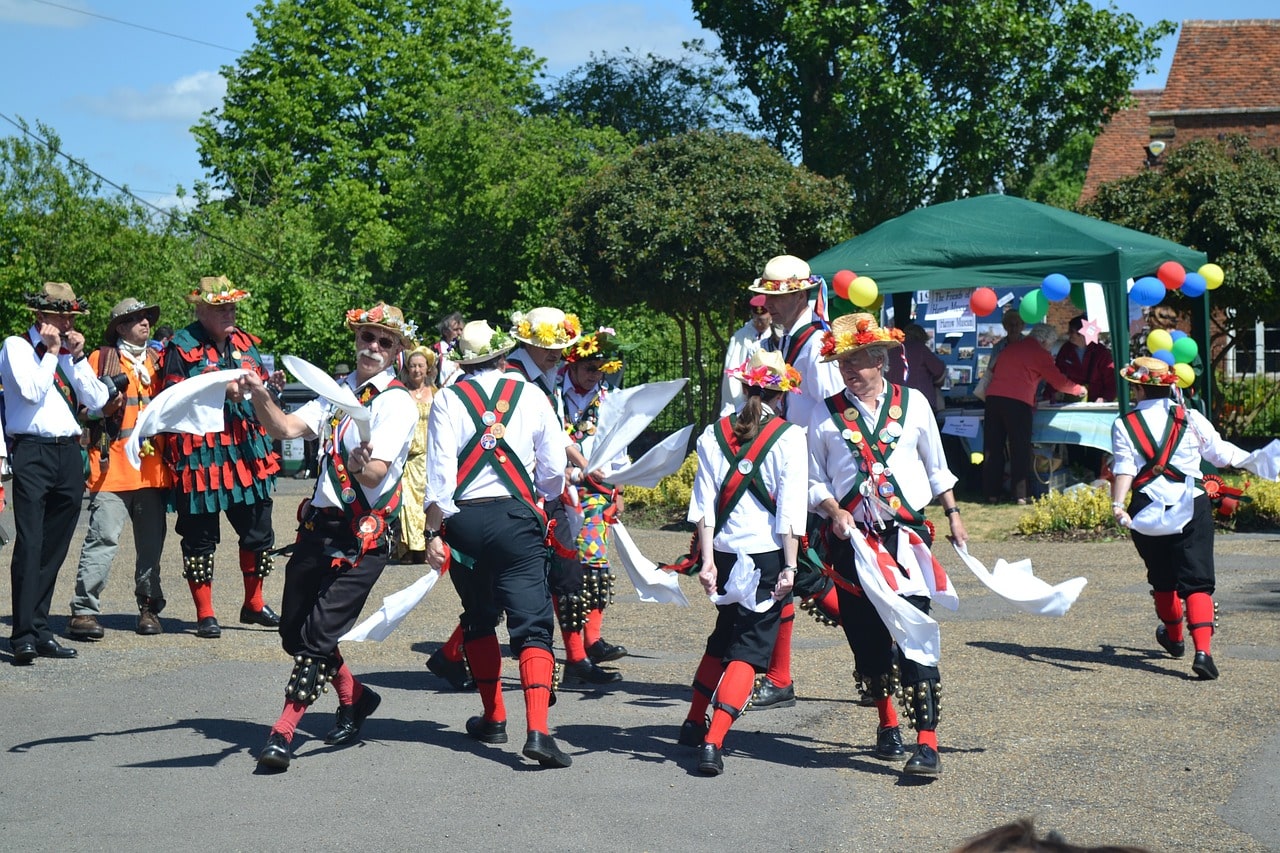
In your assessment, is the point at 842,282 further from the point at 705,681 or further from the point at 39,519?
the point at 705,681

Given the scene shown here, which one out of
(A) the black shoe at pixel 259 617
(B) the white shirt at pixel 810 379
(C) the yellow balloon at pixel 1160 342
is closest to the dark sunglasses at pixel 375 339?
(B) the white shirt at pixel 810 379

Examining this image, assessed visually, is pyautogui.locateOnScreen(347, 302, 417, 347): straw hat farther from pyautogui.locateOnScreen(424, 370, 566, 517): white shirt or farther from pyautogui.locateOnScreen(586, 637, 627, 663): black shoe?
pyautogui.locateOnScreen(586, 637, 627, 663): black shoe

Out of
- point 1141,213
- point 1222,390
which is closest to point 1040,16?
point 1141,213

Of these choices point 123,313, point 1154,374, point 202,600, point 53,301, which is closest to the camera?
point 1154,374

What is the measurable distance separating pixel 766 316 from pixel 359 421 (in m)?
4.08

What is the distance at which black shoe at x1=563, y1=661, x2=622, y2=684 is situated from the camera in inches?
302

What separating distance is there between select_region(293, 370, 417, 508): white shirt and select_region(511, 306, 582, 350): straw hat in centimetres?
61

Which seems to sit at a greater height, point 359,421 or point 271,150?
point 271,150

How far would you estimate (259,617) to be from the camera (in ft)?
30.7

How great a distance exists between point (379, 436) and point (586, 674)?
7.47 ft

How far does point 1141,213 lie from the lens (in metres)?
19.8

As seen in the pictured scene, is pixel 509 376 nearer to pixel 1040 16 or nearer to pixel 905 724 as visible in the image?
pixel 905 724

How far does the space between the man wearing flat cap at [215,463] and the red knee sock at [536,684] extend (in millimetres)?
3209

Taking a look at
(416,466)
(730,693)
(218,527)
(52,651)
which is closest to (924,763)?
(730,693)
